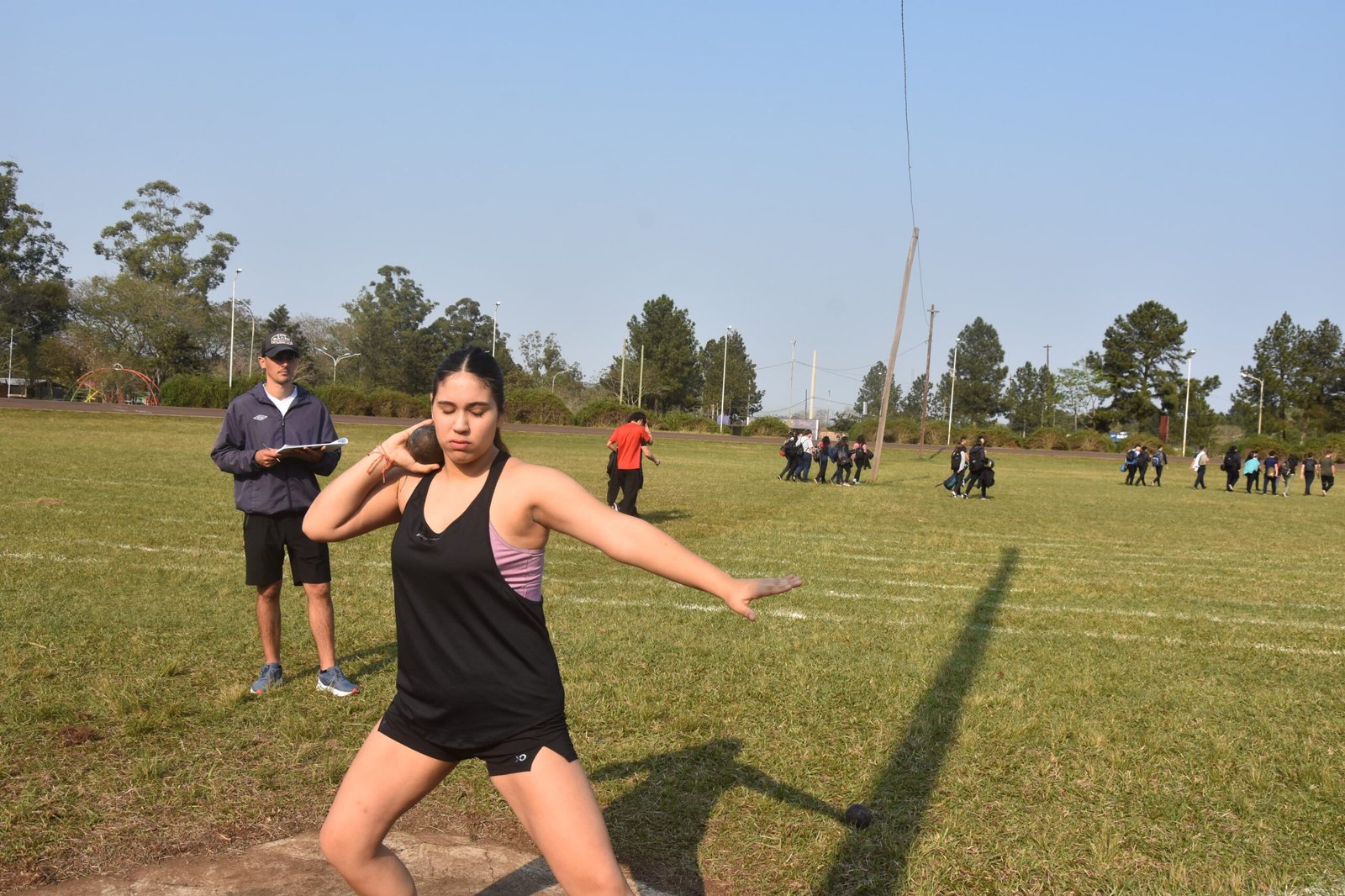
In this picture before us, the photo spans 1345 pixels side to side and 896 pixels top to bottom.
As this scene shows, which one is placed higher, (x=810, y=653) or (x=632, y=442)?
(x=632, y=442)

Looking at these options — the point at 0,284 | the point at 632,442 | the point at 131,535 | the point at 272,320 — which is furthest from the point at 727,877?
the point at 272,320

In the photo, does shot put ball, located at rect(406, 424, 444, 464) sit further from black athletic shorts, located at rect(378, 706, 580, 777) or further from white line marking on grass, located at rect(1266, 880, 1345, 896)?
white line marking on grass, located at rect(1266, 880, 1345, 896)

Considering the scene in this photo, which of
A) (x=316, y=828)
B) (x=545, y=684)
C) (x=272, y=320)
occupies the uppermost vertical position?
(x=272, y=320)

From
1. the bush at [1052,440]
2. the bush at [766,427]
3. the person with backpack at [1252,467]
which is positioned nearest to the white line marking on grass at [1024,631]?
the person with backpack at [1252,467]

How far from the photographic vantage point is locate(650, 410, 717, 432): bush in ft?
252

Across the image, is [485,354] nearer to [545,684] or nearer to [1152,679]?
[545,684]

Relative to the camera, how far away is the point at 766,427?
253 ft

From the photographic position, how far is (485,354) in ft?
9.70

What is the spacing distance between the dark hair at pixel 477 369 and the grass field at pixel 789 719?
2.27 metres

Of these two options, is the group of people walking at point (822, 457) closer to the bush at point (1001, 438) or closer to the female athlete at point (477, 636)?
the female athlete at point (477, 636)

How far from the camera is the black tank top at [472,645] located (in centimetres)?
284

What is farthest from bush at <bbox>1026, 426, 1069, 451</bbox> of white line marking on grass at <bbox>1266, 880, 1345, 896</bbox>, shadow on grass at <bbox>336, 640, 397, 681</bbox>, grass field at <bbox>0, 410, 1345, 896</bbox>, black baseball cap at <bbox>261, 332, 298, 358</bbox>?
white line marking on grass at <bbox>1266, 880, 1345, 896</bbox>

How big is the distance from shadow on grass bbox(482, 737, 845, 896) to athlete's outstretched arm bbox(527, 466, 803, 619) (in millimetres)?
1950

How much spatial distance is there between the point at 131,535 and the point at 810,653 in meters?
8.71
